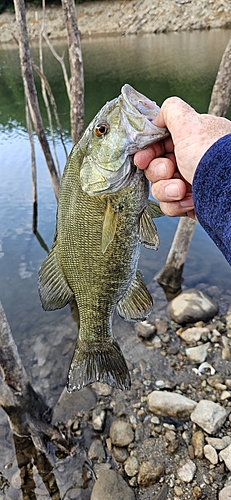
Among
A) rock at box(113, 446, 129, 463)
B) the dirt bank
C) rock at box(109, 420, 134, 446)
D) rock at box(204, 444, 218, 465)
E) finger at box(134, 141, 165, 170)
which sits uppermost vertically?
the dirt bank

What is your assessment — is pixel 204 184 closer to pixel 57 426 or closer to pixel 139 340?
pixel 57 426

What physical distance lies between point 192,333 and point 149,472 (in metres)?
2.12

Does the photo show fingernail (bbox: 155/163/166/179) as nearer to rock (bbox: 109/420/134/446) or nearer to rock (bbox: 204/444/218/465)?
rock (bbox: 204/444/218/465)

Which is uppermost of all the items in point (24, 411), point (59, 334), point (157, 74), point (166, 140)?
point (166, 140)

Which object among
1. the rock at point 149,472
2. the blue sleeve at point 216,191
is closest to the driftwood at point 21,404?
the rock at point 149,472

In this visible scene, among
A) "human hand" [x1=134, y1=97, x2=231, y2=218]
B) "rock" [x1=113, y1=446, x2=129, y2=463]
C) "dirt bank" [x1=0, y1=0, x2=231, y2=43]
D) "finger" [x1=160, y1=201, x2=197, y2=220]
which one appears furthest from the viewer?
"dirt bank" [x1=0, y1=0, x2=231, y2=43]

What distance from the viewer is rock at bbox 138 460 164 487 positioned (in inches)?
146

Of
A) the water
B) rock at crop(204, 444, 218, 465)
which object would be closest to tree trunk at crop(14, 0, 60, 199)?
the water

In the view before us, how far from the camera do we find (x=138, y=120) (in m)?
1.64

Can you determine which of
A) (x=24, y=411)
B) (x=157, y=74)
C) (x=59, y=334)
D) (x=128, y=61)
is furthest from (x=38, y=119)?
(x=128, y=61)

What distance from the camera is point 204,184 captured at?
4.86ft

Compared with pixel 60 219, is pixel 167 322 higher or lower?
lower

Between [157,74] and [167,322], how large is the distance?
749 inches

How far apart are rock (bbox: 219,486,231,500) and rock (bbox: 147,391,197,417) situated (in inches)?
35.3
